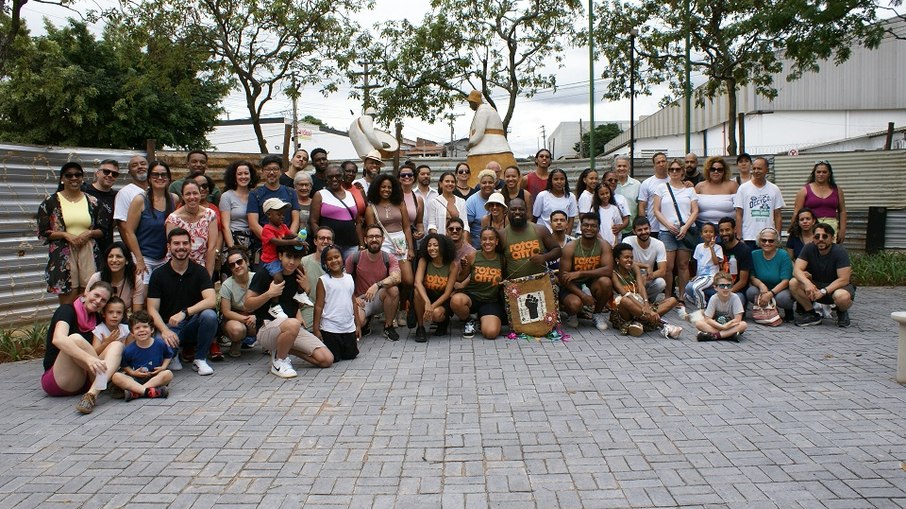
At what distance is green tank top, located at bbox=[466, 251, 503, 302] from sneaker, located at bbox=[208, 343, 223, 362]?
271cm

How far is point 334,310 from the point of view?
686 cm

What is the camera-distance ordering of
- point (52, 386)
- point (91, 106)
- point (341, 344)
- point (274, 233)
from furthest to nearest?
point (91, 106)
point (274, 233)
point (341, 344)
point (52, 386)

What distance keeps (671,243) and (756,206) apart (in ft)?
3.61

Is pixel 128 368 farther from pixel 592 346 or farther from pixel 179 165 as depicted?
pixel 179 165

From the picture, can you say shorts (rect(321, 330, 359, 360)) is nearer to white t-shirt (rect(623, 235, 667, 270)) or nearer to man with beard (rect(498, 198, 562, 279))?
man with beard (rect(498, 198, 562, 279))

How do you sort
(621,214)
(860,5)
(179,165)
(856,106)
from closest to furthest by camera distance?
1. (621,214)
2. (179,165)
3. (860,5)
4. (856,106)

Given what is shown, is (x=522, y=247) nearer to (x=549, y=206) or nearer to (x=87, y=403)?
(x=549, y=206)

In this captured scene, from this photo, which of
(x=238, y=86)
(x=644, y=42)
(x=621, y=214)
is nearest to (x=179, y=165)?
(x=621, y=214)

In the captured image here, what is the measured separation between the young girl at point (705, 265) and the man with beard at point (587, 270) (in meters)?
1.13

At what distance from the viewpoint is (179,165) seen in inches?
418

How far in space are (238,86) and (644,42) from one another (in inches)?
460

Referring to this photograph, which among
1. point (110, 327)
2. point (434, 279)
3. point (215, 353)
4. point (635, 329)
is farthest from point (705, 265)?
point (110, 327)

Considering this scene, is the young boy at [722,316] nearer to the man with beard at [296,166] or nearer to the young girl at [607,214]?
the young girl at [607,214]

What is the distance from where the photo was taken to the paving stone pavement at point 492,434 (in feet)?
12.6
